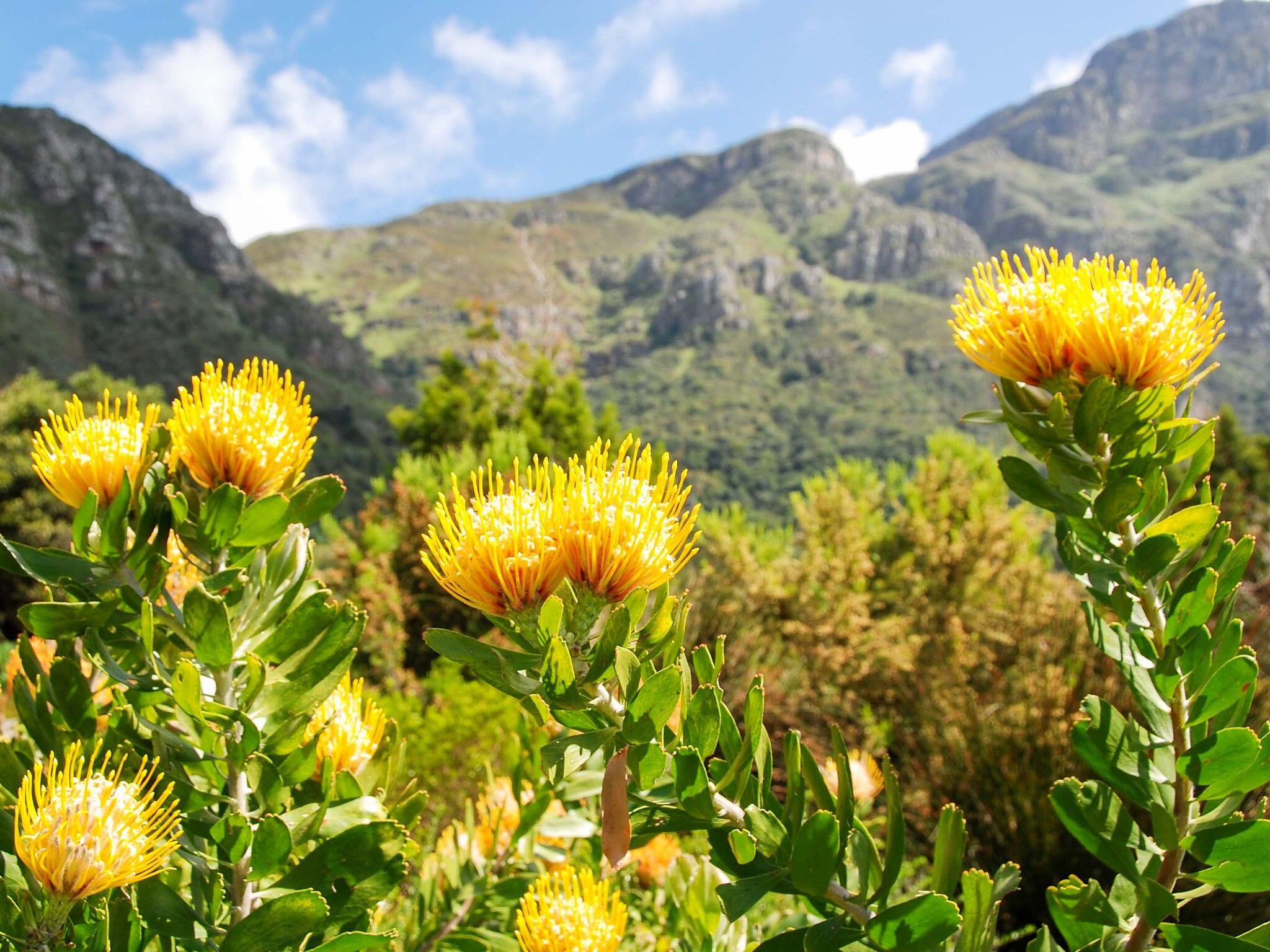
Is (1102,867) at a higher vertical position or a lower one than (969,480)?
lower

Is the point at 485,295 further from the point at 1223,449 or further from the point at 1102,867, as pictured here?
the point at 1102,867

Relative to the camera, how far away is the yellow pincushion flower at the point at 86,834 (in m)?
0.96

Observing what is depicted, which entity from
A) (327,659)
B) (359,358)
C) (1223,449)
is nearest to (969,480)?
(327,659)

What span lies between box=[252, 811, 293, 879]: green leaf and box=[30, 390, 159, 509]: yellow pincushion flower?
553mm

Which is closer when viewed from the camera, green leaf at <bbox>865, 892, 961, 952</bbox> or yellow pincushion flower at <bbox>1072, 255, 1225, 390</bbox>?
green leaf at <bbox>865, 892, 961, 952</bbox>

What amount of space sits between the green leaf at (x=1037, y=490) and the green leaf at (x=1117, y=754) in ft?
0.88

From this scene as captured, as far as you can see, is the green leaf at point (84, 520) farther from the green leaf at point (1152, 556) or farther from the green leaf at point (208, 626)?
the green leaf at point (1152, 556)

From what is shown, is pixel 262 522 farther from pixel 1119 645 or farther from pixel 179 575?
pixel 1119 645

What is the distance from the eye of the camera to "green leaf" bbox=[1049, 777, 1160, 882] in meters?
1.08

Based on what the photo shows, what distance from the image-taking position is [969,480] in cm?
718

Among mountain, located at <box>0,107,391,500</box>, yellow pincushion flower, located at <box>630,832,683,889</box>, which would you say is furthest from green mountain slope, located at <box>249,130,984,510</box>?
yellow pincushion flower, located at <box>630,832,683,889</box>

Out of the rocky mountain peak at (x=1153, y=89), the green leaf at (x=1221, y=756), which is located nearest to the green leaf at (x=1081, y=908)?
the green leaf at (x=1221, y=756)

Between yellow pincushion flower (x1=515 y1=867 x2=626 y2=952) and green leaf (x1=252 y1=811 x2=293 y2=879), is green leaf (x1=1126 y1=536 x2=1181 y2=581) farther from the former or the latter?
green leaf (x1=252 y1=811 x2=293 y2=879)

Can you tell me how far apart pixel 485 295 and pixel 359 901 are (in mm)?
83712
